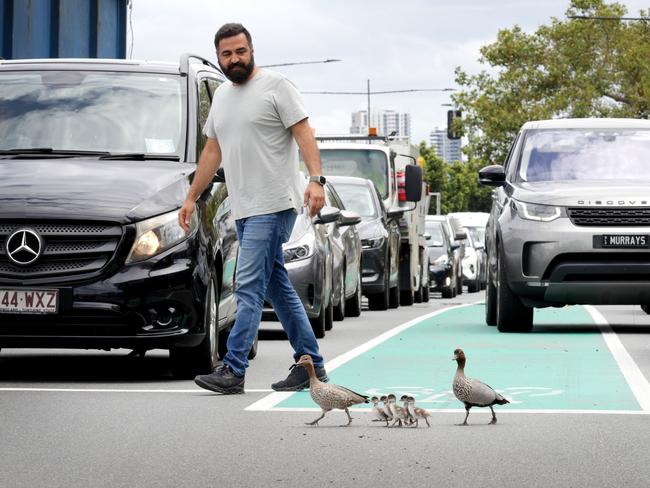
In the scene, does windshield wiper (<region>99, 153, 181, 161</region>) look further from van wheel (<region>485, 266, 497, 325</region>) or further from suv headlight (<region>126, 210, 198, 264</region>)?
van wheel (<region>485, 266, 497, 325</region>)

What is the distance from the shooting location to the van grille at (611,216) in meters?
15.6

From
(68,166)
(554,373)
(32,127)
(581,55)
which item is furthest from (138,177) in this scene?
(581,55)

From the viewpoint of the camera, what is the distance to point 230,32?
10.1m

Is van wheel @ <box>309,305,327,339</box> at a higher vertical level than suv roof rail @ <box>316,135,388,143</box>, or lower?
lower

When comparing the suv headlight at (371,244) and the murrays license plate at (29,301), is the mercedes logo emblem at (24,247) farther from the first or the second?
the suv headlight at (371,244)

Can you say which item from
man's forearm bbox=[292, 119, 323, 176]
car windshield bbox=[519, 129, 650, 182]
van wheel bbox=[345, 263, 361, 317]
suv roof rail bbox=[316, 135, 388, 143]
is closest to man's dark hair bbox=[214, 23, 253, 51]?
man's forearm bbox=[292, 119, 323, 176]

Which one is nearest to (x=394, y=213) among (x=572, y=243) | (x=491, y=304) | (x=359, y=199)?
(x=359, y=199)

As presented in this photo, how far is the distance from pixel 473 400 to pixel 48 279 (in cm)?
301

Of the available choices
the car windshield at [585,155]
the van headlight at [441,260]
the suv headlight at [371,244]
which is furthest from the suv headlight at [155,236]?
the van headlight at [441,260]

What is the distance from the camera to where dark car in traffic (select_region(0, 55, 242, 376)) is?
10.4m

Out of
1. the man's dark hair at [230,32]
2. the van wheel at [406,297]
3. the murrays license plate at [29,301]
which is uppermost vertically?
the man's dark hair at [230,32]

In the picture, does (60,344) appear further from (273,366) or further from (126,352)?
(126,352)

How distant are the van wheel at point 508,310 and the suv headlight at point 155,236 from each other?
6.05 meters

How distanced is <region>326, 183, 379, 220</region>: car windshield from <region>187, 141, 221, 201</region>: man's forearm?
1345cm
